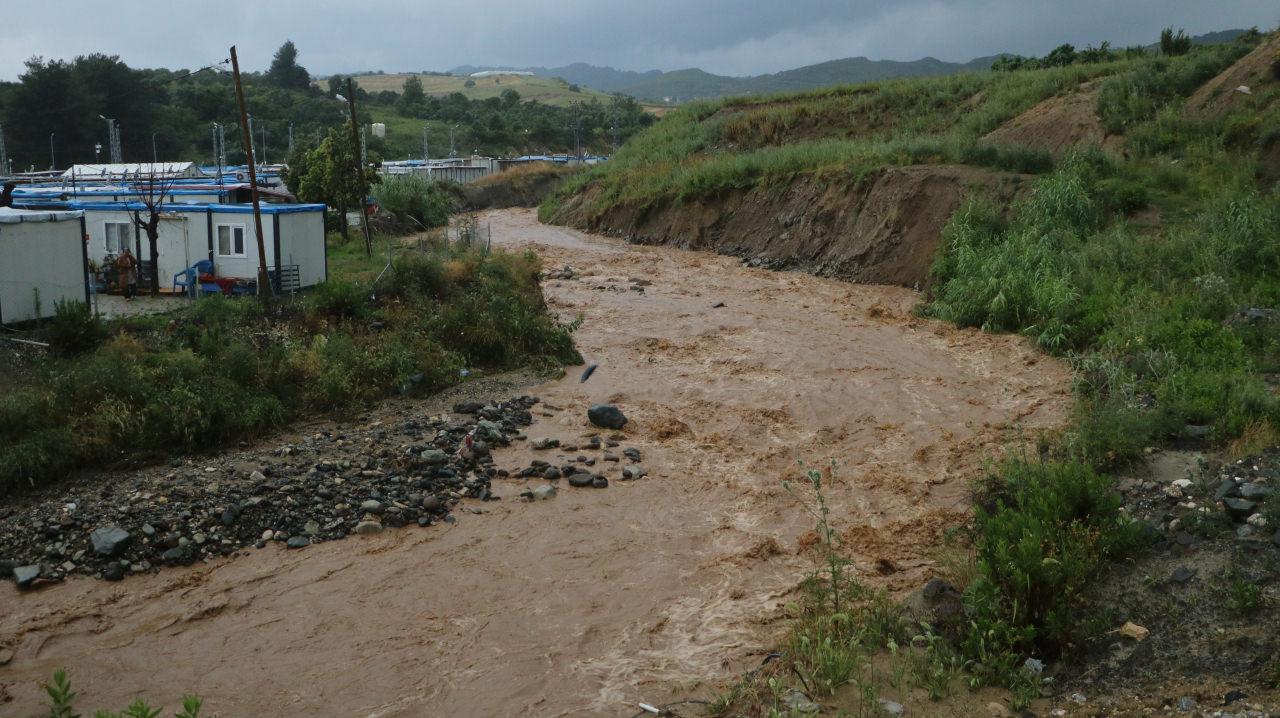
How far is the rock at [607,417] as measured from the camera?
1542 cm

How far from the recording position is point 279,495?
12273 mm

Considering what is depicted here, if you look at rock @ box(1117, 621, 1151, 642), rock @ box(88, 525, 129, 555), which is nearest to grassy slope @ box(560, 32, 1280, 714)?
rock @ box(1117, 621, 1151, 642)

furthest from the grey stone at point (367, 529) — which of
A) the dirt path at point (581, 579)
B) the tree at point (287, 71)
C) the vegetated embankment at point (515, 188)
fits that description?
the tree at point (287, 71)

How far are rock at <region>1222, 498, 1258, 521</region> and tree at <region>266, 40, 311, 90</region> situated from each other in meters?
112

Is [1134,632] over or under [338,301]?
under

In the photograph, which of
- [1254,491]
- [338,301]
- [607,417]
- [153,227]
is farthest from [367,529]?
[153,227]

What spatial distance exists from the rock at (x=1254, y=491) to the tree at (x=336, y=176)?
25999mm

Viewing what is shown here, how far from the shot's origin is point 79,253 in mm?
16844

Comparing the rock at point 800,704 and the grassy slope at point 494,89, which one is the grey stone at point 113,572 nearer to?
the rock at point 800,704

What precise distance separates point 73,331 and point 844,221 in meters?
20.3

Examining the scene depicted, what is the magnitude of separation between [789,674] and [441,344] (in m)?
11.8

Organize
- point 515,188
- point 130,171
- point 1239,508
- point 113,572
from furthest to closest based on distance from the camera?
point 515,188 < point 130,171 < point 113,572 < point 1239,508

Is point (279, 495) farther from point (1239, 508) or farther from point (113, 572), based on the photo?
point (1239, 508)

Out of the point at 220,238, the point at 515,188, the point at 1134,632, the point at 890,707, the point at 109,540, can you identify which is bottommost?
the point at 890,707
